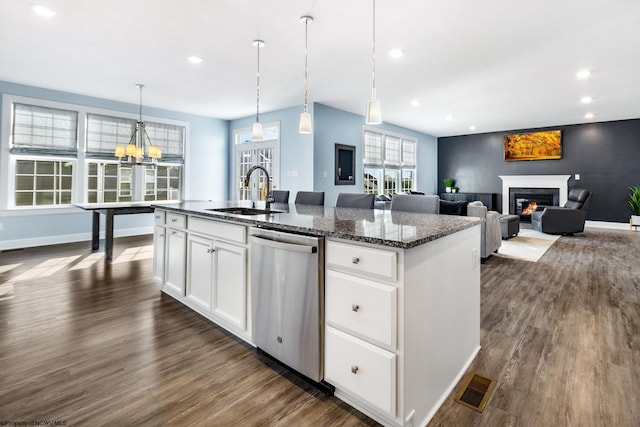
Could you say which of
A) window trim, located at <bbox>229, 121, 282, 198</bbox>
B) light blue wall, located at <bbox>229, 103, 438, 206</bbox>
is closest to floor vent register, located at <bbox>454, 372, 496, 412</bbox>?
light blue wall, located at <bbox>229, 103, 438, 206</bbox>

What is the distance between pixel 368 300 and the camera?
1445mm

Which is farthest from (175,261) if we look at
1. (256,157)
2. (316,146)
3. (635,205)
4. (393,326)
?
(635,205)

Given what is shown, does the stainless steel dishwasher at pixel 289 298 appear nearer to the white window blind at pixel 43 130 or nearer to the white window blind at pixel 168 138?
the white window blind at pixel 43 130

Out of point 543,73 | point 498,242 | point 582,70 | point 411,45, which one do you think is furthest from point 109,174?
point 582,70

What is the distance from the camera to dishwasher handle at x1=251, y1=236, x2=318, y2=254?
162 centimetres

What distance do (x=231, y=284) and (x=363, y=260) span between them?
1.18 metres

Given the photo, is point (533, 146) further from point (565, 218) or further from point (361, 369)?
point (361, 369)

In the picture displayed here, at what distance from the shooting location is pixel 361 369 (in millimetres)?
1497

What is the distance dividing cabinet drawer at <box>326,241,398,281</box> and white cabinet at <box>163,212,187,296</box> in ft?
5.58

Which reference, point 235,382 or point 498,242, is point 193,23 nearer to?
point 235,382

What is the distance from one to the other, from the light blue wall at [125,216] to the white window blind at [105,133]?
220 millimetres

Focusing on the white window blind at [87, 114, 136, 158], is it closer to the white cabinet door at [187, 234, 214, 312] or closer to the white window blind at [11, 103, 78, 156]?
the white window blind at [11, 103, 78, 156]

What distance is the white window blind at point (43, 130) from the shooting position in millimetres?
5180

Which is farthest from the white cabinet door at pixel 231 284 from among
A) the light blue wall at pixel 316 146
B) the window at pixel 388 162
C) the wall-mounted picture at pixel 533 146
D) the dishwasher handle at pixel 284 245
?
the wall-mounted picture at pixel 533 146
